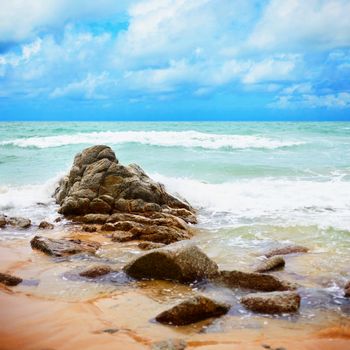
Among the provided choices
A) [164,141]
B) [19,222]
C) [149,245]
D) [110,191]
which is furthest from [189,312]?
[164,141]

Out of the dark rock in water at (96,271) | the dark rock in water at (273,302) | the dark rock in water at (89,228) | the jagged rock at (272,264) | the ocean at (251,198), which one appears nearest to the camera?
the dark rock in water at (273,302)

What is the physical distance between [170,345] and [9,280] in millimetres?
3171

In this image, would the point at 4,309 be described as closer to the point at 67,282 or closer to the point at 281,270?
the point at 67,282

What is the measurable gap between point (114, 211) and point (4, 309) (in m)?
7.19

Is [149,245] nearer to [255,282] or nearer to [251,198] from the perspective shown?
[255,282]

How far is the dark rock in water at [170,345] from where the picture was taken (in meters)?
4.43

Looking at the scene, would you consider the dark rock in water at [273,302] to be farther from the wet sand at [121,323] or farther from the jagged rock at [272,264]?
the jagged rock at [272,264]

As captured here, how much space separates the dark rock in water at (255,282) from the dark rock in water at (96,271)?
1.82 m

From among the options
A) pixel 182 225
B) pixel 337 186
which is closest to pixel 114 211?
pixel 182 225

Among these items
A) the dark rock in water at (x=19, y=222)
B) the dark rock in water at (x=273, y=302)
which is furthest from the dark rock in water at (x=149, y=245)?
the dark rock in water at (x=19, y=222)

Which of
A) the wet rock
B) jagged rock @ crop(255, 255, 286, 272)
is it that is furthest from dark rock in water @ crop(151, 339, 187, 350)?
jagged rock @ crop(255, 255, 286, 272)

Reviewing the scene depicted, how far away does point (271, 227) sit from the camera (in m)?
11.1

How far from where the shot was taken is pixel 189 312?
5.20m

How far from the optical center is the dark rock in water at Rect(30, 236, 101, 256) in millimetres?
8422
